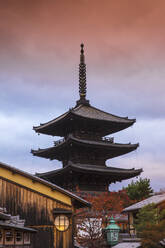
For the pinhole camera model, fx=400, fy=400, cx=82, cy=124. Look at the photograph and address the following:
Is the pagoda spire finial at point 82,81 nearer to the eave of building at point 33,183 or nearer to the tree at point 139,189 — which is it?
the tree at point 139,189

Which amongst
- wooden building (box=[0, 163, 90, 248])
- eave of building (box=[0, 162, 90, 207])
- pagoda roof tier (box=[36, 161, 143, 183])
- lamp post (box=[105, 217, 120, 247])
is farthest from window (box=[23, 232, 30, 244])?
pagoda roof tier (box=[36, 161, 143, 183])

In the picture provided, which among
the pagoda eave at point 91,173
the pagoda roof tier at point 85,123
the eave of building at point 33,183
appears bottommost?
the eave of building at point 33,183

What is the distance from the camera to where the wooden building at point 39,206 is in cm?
2767

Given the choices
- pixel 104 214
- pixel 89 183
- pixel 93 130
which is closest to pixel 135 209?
pixel 104 214

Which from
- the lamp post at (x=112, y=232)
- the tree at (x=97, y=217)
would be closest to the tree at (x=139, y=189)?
the tree at (x=97, y=217)

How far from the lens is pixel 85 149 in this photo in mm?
54812

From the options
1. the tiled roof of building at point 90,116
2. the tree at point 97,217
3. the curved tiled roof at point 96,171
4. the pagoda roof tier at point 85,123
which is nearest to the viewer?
the tree at point 97,217

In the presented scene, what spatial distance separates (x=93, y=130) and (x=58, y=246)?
30478 millimetres

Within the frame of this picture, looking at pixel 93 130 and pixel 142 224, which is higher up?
pixel 93 130

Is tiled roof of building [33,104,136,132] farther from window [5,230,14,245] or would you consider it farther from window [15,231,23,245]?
window [5,230,14,245]

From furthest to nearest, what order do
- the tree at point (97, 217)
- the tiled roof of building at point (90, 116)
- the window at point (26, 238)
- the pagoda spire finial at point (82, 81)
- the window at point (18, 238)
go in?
the pagoda spire finial at point (82, 81) < the tiled roof of building at point (90, 116) < the tree at point (97, 217) < the window at point (26, 238) < the window at point (18, 238)

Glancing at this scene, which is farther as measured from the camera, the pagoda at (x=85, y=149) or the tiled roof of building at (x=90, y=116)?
the tiled roof of building at (x=90, y=116)

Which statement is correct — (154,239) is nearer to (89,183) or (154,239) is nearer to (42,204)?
(42,204)

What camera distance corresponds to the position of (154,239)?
26094mm
